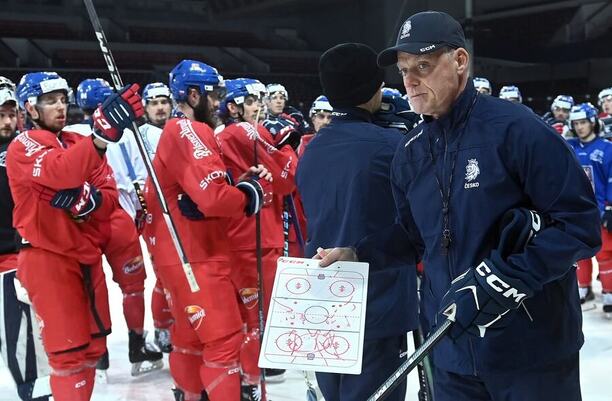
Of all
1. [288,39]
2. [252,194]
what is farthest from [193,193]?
[288,39]

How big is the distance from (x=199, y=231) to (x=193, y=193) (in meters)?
0.22

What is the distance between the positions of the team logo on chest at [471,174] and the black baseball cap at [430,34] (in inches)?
10.2

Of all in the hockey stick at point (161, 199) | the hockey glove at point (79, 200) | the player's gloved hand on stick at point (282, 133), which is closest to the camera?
the hockey stick at point (161, 199)

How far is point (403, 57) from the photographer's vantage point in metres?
1.77

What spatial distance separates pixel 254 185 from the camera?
3.26 m

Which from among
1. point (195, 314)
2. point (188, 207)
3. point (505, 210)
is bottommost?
point (195, 314)

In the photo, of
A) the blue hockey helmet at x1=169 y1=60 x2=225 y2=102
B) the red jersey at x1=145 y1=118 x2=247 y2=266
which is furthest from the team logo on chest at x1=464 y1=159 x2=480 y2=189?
the blue hockey helmet at x1=169 y1=60 x2=225 y2=102

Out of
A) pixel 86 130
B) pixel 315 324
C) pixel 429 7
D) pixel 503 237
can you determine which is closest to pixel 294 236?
pixel 86 130

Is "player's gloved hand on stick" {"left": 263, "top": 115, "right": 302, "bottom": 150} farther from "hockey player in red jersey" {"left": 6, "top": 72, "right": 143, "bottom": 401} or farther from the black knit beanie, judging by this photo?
the black knit beanie

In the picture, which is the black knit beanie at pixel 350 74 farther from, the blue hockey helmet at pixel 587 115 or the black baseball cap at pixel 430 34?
the blue hockey helmet at pixel 587 115

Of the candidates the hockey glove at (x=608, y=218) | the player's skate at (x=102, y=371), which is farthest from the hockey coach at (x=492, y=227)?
the hockey glove at (x=608, y=218)

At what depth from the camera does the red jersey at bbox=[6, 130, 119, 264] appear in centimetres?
291

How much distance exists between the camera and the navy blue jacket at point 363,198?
2.24 metres

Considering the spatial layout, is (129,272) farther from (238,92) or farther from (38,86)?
(38,86)
